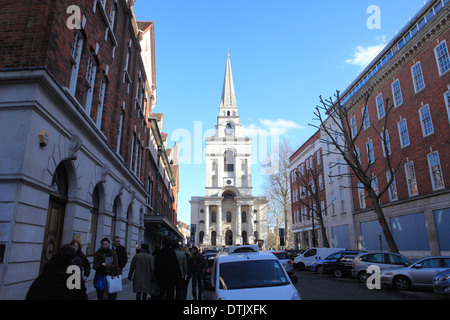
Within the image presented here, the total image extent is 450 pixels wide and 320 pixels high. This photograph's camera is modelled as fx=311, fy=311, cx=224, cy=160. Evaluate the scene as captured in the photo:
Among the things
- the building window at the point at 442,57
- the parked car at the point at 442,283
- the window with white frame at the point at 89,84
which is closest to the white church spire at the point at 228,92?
the building window at the point at 442,57

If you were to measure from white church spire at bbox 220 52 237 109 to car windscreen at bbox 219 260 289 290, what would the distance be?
73.8 meters

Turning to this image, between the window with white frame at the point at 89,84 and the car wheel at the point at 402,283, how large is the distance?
1321cm

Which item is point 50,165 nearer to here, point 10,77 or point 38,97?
point 38,97

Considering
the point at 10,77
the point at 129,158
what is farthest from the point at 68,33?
the point at 129,158

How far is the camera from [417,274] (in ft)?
38.4

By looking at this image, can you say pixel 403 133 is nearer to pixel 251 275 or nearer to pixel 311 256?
pixel 311 256

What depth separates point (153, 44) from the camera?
24.1 metres

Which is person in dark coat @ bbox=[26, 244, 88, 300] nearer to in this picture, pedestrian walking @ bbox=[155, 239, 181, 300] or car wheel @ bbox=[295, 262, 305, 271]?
pedestrian walking @ bbox=[155, 239, 181, 300]

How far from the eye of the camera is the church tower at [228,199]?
219ft

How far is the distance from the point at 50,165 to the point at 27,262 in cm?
225

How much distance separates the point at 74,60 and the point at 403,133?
2270 centimetres

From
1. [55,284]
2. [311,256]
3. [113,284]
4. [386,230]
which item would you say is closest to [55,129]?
[113,284]

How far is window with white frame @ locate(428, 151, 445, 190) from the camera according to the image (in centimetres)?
1964

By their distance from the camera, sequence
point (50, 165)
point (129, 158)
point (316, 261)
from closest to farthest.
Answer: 1. point (50, 165)
2. point (129, 158)
3. point (316, 261)
